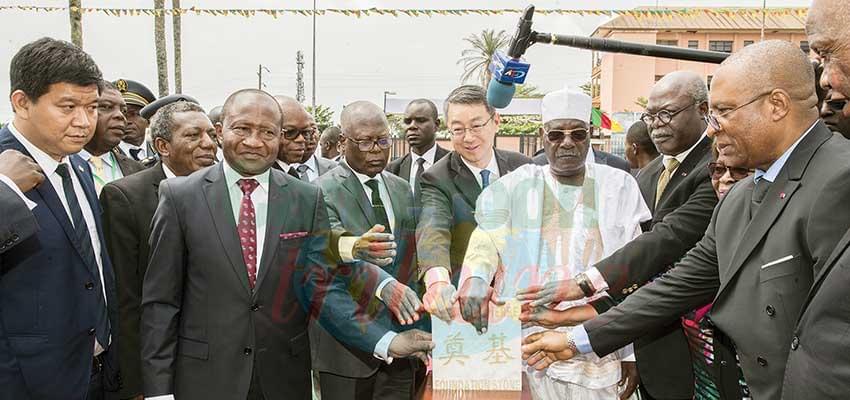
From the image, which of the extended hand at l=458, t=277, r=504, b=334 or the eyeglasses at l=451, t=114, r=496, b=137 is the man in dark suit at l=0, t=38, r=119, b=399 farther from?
the eyeglasses at l=451, t=114, r=496, b=137

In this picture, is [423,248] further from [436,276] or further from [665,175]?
[665,175]

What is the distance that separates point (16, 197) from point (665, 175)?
360 cm

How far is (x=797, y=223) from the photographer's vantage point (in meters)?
2.30

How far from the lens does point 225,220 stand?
314 centimetres

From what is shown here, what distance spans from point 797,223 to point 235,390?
8.15 feet

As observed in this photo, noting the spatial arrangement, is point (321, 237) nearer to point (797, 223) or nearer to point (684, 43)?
point (797, 223)

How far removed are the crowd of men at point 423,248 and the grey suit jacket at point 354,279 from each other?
0.5 inches

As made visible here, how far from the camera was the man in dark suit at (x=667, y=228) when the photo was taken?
3396 mm

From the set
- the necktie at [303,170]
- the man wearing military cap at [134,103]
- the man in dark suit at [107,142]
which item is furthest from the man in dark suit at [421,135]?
the man in dark suit at [107,142]

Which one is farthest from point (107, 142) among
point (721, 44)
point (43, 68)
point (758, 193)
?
point (721, 44)

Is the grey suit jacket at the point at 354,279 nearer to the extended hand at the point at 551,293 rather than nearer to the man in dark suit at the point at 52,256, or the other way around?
the extended hand at the point at 551,293

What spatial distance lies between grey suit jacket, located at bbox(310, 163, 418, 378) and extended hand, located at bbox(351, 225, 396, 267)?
34 cm

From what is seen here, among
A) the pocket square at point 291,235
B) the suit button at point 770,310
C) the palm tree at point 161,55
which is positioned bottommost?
the suit button at point 770,310

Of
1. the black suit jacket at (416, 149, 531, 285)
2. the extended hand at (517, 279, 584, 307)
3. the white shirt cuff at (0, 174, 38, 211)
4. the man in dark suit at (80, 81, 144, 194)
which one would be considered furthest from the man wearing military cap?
the extended hand at (517, 279, 584, 307)
